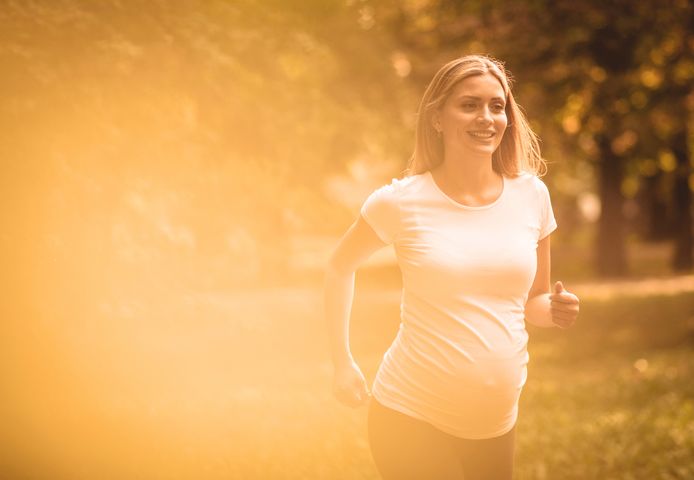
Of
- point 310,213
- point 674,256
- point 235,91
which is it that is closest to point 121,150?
point 235,91

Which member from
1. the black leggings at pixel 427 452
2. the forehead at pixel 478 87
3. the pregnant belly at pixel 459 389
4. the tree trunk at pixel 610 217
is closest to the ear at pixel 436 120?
the forehead at pixel 478 87

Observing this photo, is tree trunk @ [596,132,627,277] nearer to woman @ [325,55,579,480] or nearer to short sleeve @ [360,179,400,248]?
woman @ [325,55,579,480]

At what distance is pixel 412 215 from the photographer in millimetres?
2881

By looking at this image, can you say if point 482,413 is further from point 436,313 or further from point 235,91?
point 235,91

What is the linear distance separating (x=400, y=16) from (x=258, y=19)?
7.21 meters

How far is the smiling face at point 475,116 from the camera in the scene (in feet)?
9.43

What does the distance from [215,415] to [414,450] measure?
6225 millimetres

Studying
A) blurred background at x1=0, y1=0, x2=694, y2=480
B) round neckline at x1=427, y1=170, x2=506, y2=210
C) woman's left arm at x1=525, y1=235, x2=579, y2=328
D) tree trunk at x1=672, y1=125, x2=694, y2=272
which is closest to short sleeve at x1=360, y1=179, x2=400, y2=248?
round neckline at x1=427, y1=170, x2=506, y2=210

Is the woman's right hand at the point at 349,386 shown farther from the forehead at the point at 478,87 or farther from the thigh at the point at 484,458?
the forehead at the point at 478,87

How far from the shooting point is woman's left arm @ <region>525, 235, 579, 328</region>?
2988mm

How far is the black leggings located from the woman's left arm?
48 cm

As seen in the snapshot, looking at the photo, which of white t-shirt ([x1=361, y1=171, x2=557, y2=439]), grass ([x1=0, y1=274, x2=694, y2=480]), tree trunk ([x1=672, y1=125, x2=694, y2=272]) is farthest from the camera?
tree trunk ([x1=672, y1=125, x2=694, y2=272])

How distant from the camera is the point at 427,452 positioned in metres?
2.85

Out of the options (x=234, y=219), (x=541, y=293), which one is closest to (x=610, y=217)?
(x=234, y=219)
